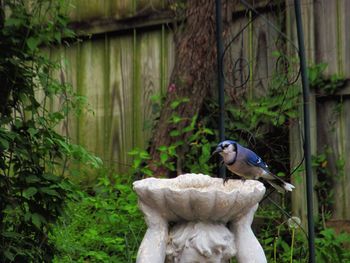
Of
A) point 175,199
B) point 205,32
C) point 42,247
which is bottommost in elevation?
point 42,247

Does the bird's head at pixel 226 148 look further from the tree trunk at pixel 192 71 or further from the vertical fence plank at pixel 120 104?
the vertical fence plank at pixel 120 104

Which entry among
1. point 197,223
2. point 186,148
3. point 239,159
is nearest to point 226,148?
point 239,159

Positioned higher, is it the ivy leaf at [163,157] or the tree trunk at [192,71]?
the tree trunk at [192,71]

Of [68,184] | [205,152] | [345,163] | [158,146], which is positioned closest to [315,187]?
[345,163]

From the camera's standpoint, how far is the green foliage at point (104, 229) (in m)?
4.91

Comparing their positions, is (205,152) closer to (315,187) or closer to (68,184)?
(315,187)

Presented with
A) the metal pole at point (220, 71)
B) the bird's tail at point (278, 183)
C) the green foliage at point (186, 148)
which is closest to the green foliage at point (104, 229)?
A: the green foliage at point (186, 148)

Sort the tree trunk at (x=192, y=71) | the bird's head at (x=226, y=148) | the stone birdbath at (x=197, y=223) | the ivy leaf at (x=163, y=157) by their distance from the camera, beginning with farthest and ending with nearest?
the tree trunk at (x=192, y=71) → the ivy leaf at (x=163, y=157) → the bird's head at (x=226, y=148) → the stone birdbath at (x=197, y=223)

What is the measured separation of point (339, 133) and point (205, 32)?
1153 millimetres

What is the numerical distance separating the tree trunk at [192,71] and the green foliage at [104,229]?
473mm

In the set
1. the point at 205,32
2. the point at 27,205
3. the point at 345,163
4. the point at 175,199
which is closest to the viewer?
the point at 175,199

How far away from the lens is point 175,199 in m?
3.27

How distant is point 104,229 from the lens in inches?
206

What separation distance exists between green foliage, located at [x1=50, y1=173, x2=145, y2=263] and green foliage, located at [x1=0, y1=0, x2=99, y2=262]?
0.36m
